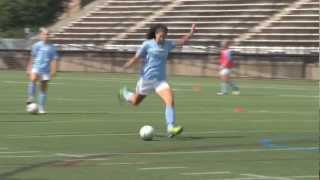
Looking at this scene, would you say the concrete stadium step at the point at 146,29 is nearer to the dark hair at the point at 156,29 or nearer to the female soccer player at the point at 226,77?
the female soccer player at the point at 226,77

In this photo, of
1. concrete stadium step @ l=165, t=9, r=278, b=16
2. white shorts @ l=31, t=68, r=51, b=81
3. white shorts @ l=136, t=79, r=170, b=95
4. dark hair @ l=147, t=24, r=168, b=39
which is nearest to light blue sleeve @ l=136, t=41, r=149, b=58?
dark hair @ l=147, t=24, r=168, b=39

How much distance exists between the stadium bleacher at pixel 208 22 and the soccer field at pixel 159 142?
2645 centimetres

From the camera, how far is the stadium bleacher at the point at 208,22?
52.8m

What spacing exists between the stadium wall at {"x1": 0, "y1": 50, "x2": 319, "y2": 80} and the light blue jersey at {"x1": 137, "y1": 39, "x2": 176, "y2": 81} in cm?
2870

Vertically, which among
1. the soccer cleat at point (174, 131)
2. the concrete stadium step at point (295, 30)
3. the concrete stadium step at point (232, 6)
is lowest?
the concrete stadium step at point (295, 30)

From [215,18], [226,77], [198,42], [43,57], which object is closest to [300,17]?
[198,42]

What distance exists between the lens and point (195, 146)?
14133mm

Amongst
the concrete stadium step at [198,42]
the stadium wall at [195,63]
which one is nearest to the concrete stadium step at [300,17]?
the concrete stadium step at [198,42]

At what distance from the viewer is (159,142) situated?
1473 centimetres

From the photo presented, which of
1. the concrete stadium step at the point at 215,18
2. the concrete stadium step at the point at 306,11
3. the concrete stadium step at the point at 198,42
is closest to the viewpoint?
the concrete stadium step at the point at 306,11

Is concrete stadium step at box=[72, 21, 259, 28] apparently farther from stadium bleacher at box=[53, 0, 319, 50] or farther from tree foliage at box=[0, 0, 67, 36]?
tree foliage at box=[0, 0, 67, 36]

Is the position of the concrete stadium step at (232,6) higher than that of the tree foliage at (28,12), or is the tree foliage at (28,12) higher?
the concrete stadium step at (232,6)

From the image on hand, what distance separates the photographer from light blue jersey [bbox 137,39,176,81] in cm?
1584

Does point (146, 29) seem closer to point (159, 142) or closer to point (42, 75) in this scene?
point (42, 75)
